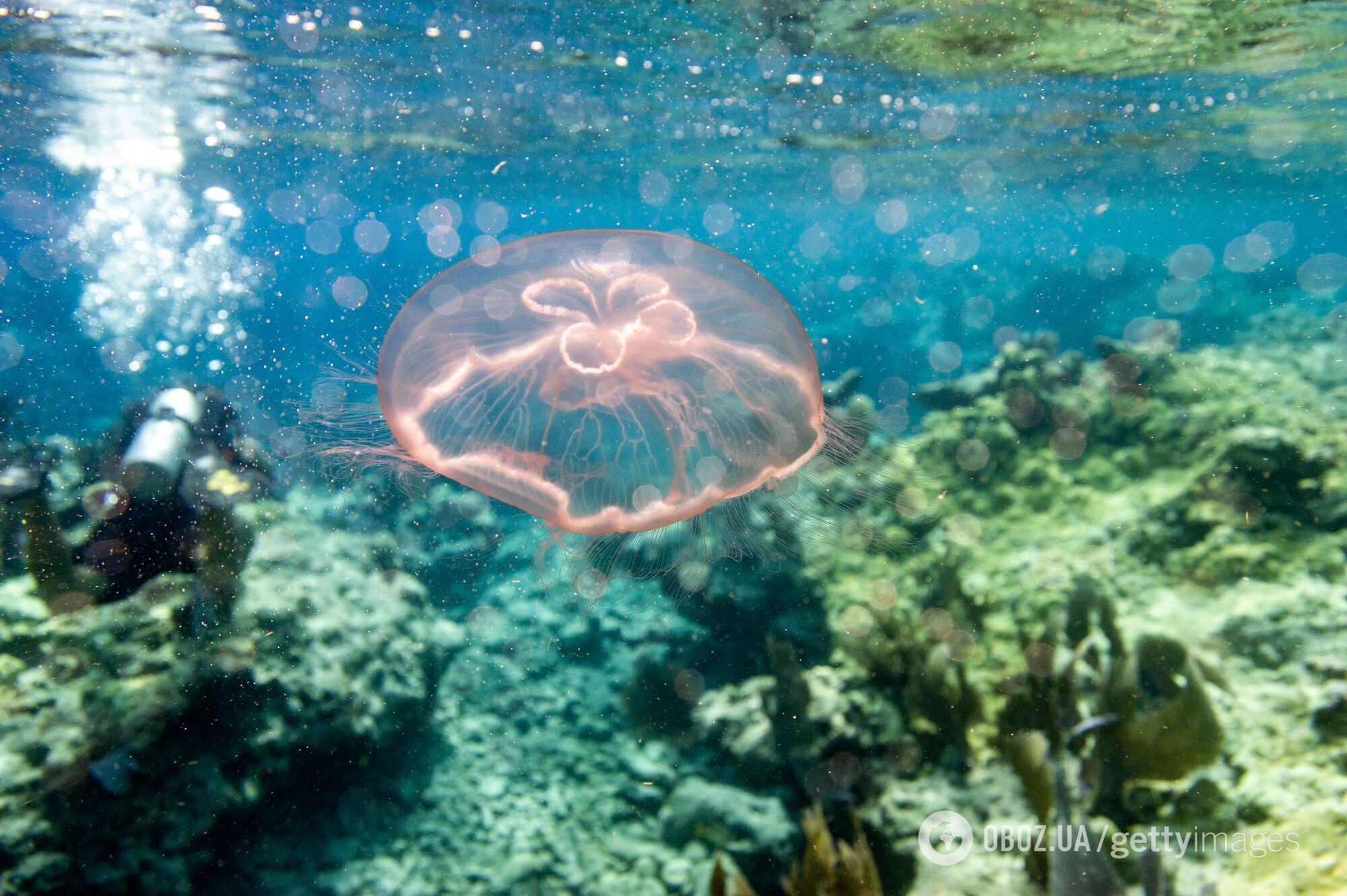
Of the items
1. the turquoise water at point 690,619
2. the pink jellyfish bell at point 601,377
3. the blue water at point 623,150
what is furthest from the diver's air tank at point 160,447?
the pink jellyfish bell at point 601,377

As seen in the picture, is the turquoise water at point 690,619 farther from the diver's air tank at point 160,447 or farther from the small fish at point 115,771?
the diver's air tank at point 160,447

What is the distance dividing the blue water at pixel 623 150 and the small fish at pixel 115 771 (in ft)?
7.46

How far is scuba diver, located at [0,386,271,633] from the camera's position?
427cm

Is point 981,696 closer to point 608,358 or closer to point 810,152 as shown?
point 608,358

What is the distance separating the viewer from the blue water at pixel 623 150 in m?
10.2

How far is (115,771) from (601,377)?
127 inches

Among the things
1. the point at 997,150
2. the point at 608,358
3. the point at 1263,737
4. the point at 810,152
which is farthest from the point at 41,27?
the point at 997,150

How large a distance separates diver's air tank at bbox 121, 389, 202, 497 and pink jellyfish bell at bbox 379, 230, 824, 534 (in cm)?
280

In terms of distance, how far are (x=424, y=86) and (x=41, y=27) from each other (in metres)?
5.35

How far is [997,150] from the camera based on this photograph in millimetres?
19594

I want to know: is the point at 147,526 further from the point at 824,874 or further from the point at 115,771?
the point at 824,874

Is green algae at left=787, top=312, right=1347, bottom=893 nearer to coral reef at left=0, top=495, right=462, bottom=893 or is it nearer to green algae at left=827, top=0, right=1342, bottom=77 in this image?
coral reef at left=0, top=495, right=462, bottom=893

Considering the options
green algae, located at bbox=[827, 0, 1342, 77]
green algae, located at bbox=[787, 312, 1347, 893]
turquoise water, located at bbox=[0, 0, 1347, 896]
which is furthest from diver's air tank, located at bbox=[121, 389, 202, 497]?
green algae, located at bbox=[827, 0, 1342, 77]

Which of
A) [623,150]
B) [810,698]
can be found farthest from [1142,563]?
[623,150]
